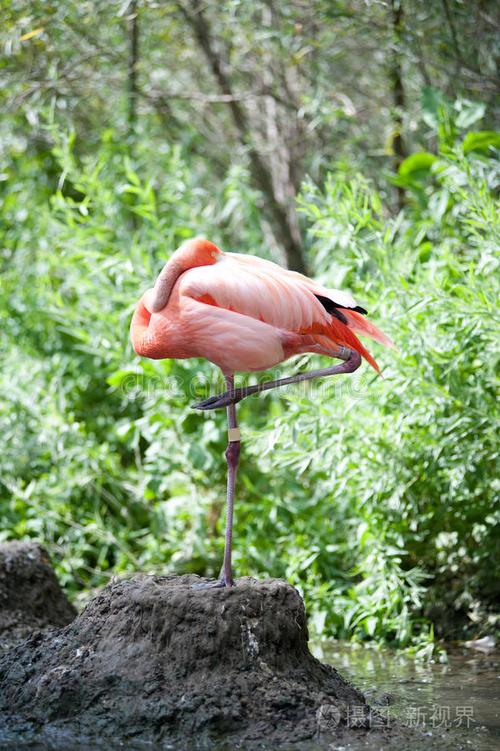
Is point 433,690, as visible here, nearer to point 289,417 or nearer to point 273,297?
point 289,417

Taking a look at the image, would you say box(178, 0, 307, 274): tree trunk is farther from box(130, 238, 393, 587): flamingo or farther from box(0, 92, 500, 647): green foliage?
box(130, 238, 393, 587): flamingo

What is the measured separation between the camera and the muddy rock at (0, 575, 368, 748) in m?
3.55

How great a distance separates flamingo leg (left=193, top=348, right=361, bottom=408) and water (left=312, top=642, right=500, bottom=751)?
144cm

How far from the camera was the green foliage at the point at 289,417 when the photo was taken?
5.18 m

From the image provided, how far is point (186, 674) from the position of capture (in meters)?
3.72

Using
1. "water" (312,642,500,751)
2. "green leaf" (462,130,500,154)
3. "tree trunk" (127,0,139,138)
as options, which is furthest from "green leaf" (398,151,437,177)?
"water" (312,642,500,751)

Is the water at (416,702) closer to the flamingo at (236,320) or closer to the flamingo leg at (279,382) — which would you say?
the flamingo at (236,320)

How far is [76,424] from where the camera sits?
679 centimetres

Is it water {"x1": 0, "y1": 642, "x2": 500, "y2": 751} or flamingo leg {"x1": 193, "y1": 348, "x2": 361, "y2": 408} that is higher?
flamingo leg {"x1": 193, "y1": 348, "x2": 361, "y2": 408}

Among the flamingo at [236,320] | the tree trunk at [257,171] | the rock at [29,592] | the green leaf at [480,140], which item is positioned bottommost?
the rock at [29,592]

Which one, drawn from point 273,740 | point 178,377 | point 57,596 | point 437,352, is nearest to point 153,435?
point 178,377

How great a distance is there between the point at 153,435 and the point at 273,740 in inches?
130

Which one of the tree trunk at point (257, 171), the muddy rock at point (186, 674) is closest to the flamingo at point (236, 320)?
the muddy rock at point (186, 674)

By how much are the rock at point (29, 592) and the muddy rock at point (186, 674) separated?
1.14 meters
